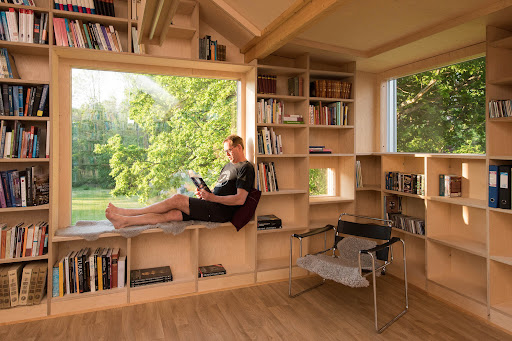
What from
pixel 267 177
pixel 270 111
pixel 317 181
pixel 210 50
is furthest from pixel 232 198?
pixel 210 50

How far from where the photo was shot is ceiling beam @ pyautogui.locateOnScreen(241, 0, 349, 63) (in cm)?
254

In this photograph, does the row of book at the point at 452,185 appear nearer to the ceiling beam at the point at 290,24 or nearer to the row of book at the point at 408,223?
the row of book at the point at 408,223

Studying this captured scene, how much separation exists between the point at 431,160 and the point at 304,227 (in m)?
1.56

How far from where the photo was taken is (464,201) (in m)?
3.43

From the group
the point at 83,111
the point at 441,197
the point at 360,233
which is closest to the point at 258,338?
the point at 360,233

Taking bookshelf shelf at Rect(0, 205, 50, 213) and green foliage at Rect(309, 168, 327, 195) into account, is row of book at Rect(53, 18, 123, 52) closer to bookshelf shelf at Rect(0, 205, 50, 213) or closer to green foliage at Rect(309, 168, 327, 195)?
bookshelf shelf at Rect(0, 205, 50, 213)

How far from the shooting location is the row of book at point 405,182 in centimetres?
391

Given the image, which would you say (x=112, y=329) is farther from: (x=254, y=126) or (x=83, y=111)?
(x=254, y=126)

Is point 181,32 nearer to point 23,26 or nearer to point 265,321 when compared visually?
point 23,26

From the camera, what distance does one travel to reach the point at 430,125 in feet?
13.7

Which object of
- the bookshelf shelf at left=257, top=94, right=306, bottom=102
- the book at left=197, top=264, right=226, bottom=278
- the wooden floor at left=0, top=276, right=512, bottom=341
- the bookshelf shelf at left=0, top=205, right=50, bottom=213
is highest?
the bookshelf shelf at left=257, top=94, right=306, bottom=102

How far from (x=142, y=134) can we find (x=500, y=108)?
3.45 metres

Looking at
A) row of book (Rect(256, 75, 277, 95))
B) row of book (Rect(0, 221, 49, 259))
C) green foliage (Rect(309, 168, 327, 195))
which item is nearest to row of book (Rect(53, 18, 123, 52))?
row of book (Rect(256, 75, 277, 95))

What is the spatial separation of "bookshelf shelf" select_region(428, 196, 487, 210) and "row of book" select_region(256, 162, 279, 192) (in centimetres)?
168
